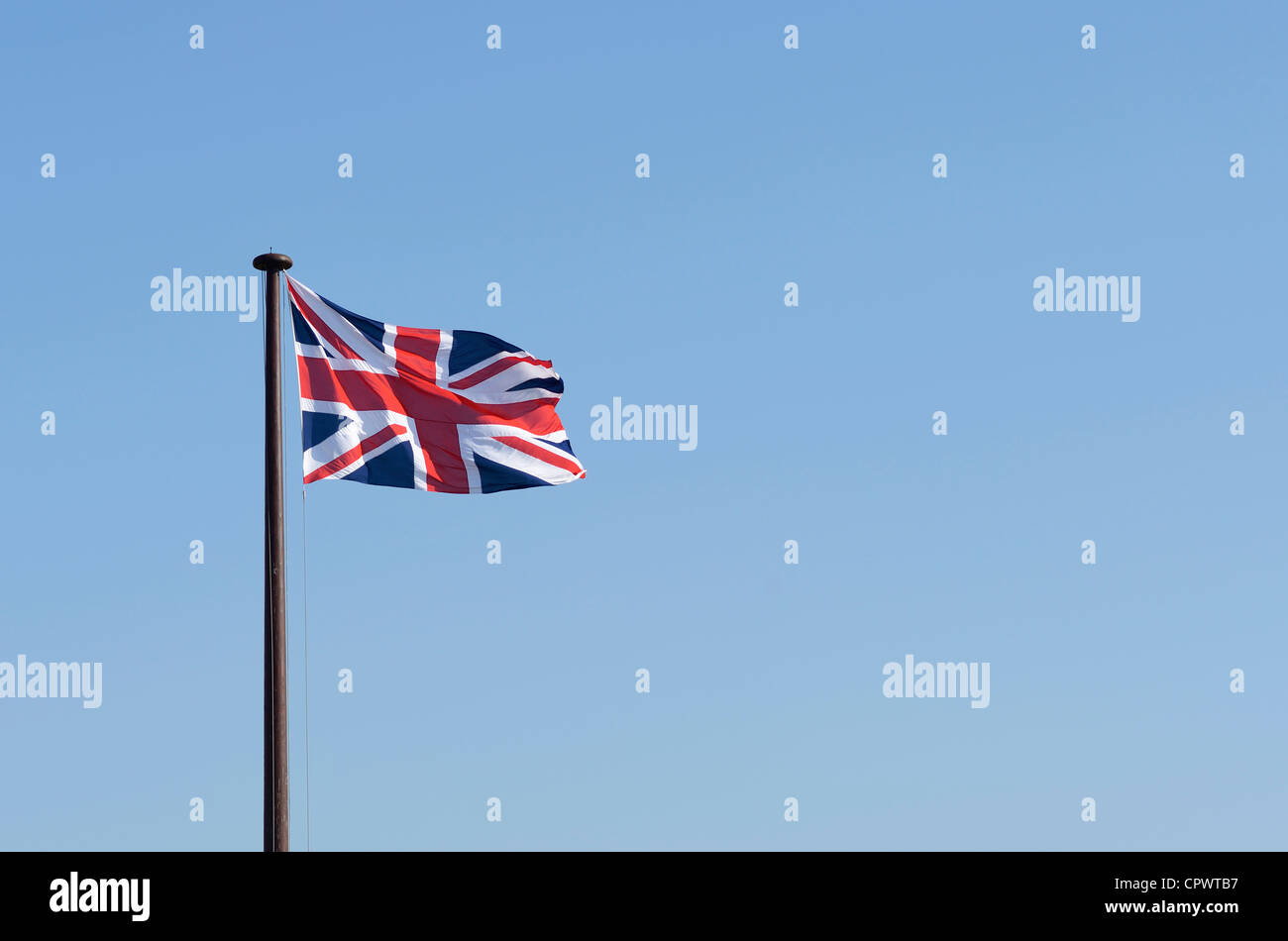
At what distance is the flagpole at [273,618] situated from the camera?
48.0ft

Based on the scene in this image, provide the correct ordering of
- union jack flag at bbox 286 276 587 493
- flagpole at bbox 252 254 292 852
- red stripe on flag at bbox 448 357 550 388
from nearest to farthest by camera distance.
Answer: flagpole at bbox 252 254 292 852, union jack flag at bbox 286 276 587 493, red stripe on flag at bbox 448 357 550 388

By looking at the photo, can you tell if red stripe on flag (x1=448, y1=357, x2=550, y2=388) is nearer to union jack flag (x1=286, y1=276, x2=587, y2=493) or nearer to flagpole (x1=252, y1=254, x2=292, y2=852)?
union jack flag (x1=286, y1=276, x2=587, y2=493)

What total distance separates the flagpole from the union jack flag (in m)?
0.95

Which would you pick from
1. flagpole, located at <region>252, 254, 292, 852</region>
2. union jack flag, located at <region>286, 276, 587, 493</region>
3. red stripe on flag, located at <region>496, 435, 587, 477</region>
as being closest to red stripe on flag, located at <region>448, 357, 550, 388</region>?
union jack flag, located at <region>286, 276, 587, 493</region>

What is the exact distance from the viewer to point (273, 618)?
15.0 metres

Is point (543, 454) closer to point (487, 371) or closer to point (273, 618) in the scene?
point (487, 371)

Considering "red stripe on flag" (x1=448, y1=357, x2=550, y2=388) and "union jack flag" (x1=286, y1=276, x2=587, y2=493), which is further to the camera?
"red stripe on flag" (x1=448, y1=357, x2=550, y2=388)

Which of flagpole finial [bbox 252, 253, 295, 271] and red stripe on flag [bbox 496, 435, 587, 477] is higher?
flagpole finial [bbox 252, 253, 295, 271]

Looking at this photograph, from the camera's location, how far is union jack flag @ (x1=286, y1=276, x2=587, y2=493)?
17141 mm
